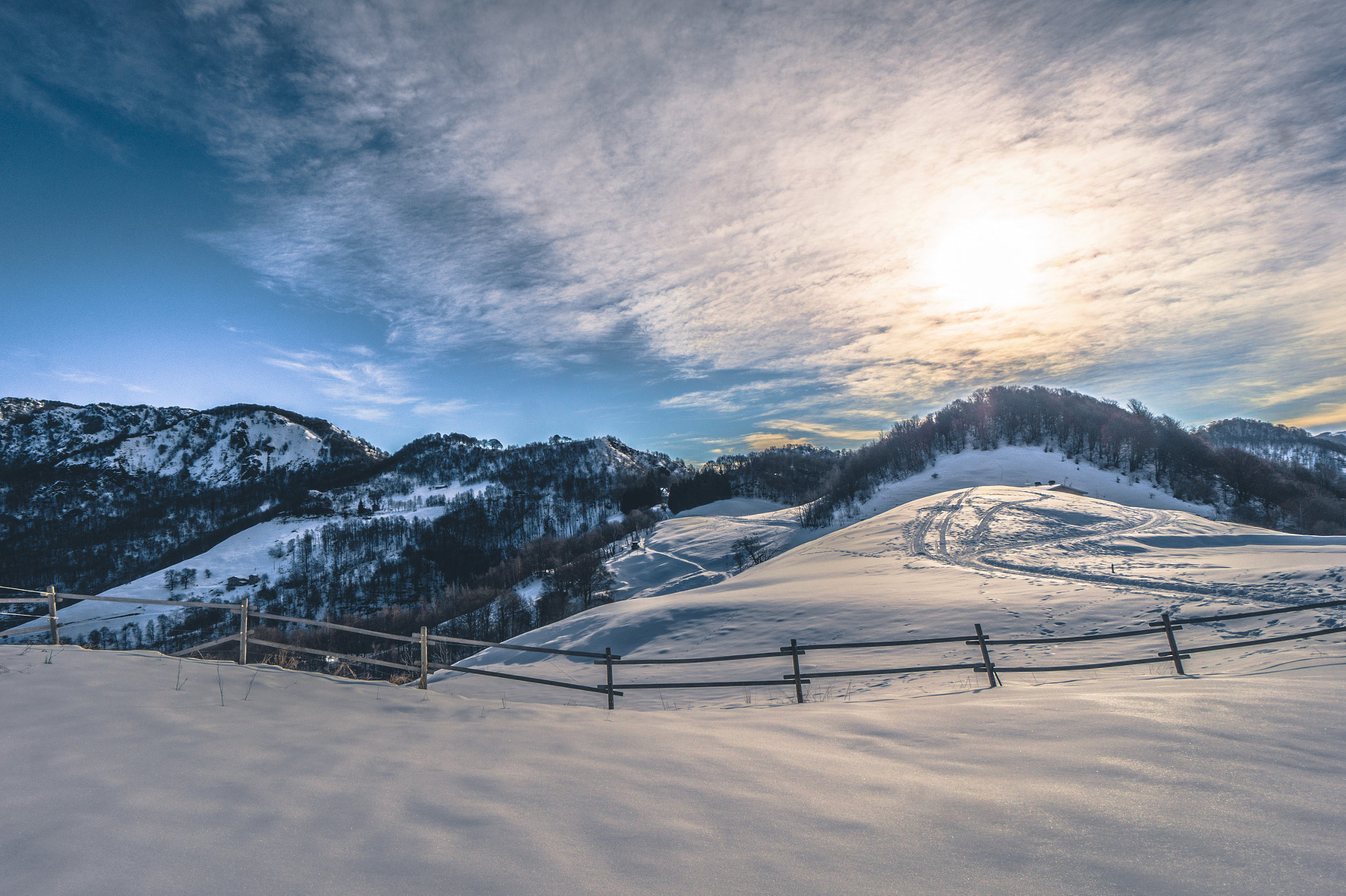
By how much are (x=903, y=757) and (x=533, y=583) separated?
10666 cm

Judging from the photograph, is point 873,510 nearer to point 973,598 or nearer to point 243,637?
point 973,598

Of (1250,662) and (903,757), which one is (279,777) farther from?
(1250,662)

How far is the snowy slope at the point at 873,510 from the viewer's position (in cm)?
7112

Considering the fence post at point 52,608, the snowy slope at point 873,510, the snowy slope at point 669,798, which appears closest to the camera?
the snowy slope at point 669,798

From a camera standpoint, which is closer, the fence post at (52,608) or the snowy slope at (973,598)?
the fence post at (52,608)

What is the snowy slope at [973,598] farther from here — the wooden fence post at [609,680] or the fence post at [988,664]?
the wooden fence post at [609,680]

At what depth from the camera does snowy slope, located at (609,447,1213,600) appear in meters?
71.1

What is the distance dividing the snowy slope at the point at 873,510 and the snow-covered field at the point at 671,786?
5825 cm

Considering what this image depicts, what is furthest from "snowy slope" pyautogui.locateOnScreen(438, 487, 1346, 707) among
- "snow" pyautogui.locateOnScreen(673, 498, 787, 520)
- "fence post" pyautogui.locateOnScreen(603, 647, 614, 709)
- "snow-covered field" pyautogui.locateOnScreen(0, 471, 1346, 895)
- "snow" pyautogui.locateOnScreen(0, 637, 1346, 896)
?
"snow" pyautogui.locateOnScreen(673, 498, 787, 520)

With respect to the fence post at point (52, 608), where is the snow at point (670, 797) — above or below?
below

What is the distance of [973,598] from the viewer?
22109 millimetres

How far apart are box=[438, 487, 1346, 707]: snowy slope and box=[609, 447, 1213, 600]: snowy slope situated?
30902mm

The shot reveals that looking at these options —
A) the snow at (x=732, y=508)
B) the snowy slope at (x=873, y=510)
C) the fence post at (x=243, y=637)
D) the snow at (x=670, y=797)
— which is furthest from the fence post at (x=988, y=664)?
the snow at (x=732, y=508)

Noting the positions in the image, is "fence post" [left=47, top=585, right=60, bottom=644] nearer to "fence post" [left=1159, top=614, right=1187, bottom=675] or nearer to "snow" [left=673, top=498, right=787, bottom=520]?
"fence post" [left=1159, top=614, right=1187, bottom=675]
